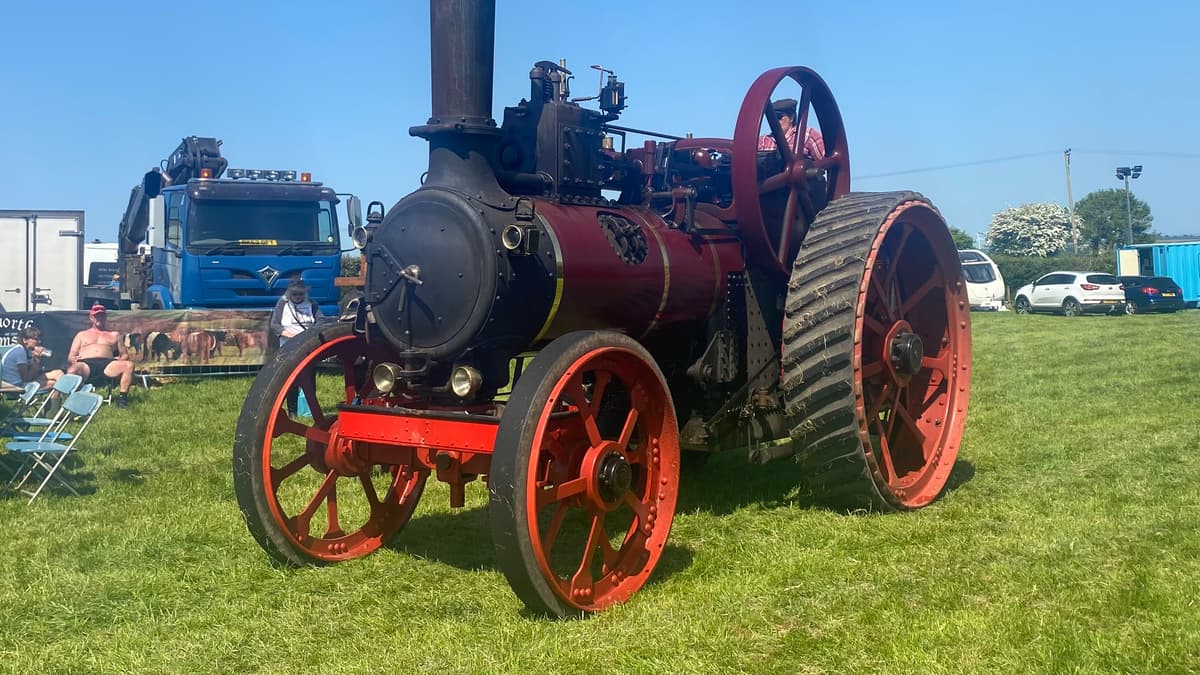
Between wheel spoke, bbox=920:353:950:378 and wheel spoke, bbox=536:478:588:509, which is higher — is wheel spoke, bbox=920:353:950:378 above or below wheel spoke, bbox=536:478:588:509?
above

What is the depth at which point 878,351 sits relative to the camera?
5879 millimetres

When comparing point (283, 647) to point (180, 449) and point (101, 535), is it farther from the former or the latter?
point (180, 449)

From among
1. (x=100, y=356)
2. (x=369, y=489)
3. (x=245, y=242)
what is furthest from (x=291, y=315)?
(x=369, y=489)

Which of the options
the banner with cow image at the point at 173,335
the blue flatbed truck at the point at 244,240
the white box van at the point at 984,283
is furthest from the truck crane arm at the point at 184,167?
the white box van at the point at 984,283

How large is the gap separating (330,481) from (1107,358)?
39.5 ft

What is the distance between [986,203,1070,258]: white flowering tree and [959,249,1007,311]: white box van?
40417mm

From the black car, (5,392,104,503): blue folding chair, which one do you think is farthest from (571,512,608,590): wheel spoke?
A: the black car

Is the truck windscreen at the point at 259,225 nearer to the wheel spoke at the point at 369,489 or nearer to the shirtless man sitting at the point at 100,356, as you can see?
the shirtless man sitting at the point at 100,356

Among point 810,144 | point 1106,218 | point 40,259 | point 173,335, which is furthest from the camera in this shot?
point 1106,218

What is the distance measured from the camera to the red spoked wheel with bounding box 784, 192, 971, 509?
5.14 m

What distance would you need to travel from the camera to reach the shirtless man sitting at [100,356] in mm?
10891

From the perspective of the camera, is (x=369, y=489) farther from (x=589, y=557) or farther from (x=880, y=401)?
(x=880, y=401)

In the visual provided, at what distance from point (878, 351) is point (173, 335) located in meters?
9.03

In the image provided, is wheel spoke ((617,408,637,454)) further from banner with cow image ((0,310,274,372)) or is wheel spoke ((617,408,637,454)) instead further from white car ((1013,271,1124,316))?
white car ((1013,271,1124,316))
